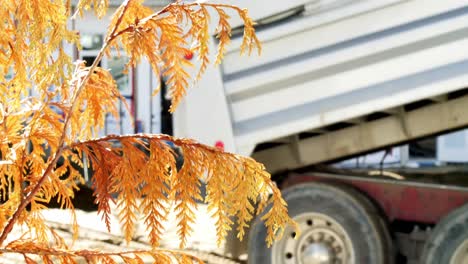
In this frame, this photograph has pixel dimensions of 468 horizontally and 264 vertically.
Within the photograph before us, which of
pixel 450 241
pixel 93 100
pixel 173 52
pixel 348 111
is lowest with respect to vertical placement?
pixel 450 241

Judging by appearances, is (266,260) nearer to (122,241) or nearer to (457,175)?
→ (457,175)

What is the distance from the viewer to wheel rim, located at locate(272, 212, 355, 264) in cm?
534

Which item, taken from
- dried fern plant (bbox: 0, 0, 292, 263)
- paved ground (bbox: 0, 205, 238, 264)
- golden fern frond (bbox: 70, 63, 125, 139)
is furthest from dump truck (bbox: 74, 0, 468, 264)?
dried fern plant (bbox: 0, 0, 292, 263)

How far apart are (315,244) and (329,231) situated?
0.13m

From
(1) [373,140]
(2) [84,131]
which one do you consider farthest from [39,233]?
(1) [373,140]

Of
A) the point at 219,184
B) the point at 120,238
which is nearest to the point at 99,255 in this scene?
the point at 219,184

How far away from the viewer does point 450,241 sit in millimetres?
5035

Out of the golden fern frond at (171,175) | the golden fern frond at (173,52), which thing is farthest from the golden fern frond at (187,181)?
the golden fern frond at (173,52)

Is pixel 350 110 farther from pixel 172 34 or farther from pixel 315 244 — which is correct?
pixel 172 34

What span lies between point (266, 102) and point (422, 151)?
27.2 feet

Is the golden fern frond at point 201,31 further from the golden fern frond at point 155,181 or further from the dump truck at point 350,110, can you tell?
the dump truck at point 350,110

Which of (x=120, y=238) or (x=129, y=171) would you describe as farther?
(x=120, y=238)

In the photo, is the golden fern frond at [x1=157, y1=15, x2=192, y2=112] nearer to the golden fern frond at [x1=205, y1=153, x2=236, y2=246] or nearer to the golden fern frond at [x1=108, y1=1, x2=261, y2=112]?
the golden fern frond at [x1=108, y1=1, x2=261, y2=112]

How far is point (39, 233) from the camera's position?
304 centimetres
